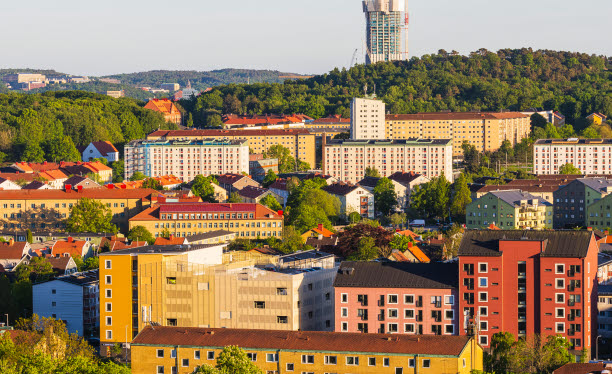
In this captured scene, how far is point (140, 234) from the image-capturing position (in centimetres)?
6519

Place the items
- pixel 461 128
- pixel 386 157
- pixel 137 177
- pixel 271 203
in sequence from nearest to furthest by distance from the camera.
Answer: pixel 271 203
pixel 137 177
pixel 386 157
pixel 461 128

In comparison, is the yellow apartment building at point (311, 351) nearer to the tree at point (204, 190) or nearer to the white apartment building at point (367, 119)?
the tree at point (204, 190)

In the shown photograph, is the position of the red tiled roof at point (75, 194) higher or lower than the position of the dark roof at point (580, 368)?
higher

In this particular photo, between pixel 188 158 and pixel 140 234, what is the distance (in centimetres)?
3517

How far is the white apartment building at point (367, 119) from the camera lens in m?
110

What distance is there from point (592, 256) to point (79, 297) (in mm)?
17535

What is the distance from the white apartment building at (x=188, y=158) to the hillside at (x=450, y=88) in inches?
1032

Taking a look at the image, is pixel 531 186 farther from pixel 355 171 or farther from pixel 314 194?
pixel 355 171

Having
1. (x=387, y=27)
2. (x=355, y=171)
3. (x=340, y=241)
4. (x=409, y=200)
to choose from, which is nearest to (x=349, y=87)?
(x=387, y=27)

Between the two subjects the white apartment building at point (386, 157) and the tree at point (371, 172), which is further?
the white apartment building at point (386, 157)

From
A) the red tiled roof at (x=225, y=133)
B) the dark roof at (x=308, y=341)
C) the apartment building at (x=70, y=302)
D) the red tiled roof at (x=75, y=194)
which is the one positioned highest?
the red tiled roof at (x=225, y=133)

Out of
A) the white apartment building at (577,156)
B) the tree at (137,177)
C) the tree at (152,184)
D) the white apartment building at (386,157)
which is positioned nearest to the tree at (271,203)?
the tree at (152,184)

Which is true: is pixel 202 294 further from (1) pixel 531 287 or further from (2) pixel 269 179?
(2) pixel 269 179

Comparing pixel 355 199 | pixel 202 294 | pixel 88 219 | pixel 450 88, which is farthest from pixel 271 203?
pixel 450 88
